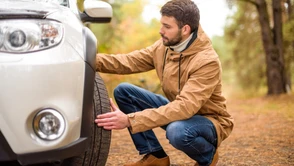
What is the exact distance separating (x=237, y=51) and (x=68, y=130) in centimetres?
1542

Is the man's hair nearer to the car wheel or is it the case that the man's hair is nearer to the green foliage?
the car wheel

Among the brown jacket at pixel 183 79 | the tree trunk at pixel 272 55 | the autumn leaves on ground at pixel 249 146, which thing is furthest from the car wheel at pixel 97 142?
the tree trunk at pixel 272 55

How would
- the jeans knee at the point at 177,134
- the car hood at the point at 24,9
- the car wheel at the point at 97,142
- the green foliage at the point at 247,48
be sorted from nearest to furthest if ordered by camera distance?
the car hood at the point at 24,9, the car wheel at the point at 97,142, the jeans knee at the point at 177,134, the green foliage at the point at 247,48

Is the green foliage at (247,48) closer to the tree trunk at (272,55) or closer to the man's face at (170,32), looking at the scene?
the tree trunk at (272,55)

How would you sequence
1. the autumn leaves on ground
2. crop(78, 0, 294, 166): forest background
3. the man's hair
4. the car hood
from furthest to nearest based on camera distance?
crop(78, 0, 294, 166): forest background
the autumn leaves on ground
the man's hair
the car hood

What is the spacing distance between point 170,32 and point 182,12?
17 cm

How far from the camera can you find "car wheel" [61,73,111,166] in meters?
2.70

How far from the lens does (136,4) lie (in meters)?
20.7

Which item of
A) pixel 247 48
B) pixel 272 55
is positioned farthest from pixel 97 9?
pixel 247 48

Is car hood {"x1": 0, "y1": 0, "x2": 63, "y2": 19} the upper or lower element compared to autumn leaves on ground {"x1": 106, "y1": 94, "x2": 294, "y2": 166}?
upper

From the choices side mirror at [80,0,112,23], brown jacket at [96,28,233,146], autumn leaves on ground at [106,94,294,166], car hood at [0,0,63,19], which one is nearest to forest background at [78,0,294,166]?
autumn leaves on ground at [106,94,294,166]

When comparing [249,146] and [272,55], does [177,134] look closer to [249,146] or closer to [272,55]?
[249,146]

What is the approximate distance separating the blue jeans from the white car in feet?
2.97

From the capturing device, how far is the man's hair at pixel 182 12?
3236mm
